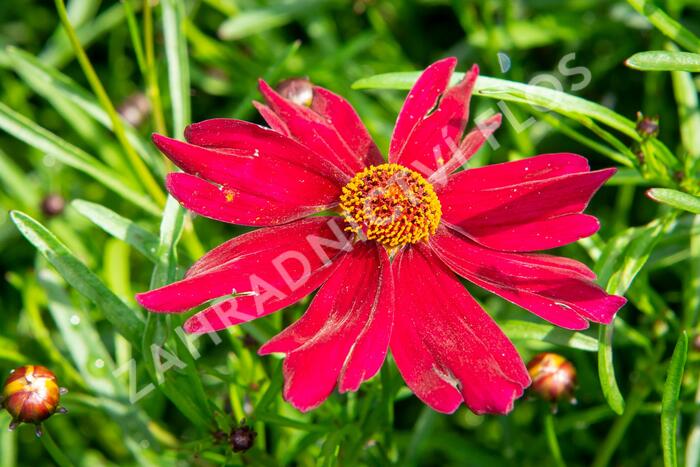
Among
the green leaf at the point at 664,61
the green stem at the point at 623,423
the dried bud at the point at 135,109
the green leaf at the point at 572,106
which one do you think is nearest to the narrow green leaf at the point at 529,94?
the green leaf at the point at 572,106

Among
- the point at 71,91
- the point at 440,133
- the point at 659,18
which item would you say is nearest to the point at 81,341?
the point at 71,91

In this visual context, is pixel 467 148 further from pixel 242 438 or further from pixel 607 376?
pixel 242 438

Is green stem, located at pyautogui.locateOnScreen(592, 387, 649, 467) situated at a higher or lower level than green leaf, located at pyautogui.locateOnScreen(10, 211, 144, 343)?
lower

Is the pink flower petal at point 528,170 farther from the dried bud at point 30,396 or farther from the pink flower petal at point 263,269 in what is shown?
the dried bud at point 30,396

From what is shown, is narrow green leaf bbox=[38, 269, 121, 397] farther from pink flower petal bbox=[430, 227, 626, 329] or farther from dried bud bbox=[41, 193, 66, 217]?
pink flower petal bbox=[430, 227, 626, 329]

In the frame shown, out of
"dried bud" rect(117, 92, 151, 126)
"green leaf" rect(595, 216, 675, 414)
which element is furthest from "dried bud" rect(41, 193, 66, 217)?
"green leaf" rect(595, 216, 675, 414)
